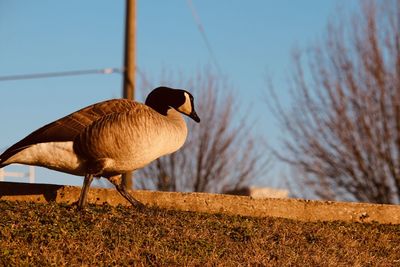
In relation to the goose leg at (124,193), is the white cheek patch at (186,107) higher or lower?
higher

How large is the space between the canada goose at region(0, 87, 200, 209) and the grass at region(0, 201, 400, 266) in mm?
593

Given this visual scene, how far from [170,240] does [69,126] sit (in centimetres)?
201

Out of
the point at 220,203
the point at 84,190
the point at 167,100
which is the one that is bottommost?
the point at 220,203

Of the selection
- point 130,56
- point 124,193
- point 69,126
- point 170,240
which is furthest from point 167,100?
point 130,56

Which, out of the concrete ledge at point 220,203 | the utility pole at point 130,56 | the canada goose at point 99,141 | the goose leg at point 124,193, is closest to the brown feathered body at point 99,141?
the canada goose at point 99,141

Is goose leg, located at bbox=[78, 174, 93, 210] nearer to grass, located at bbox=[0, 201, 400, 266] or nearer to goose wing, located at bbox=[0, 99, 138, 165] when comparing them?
grass, located at bbox=[0, 201, 400, 266]

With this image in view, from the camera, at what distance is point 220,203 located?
34.6ft

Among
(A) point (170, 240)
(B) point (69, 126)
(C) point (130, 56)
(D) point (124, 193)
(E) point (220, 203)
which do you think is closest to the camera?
(A) point (170, 240)

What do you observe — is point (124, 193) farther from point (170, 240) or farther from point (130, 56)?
point (130, 56)

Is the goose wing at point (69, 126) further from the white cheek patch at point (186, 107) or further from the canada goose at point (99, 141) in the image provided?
the white cheek patch at point (186, 107)

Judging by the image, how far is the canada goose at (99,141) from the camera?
8.91 m

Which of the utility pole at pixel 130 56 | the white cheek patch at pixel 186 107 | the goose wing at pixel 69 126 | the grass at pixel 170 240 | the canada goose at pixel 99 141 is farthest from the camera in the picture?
the utility pole at pixel 130 56

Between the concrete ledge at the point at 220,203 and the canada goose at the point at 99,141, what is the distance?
918 mm

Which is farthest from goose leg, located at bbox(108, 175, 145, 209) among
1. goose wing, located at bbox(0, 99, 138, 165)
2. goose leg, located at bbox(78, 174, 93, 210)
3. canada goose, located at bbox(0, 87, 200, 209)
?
goose wing, located at bbox(0, 99, 138, 165)
